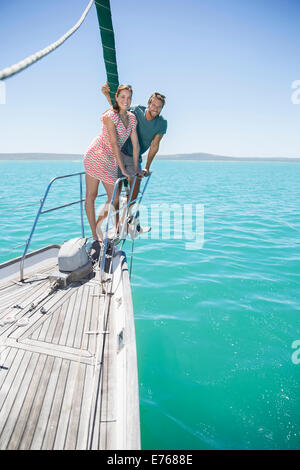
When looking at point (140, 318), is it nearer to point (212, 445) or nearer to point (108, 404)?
point (212, 445)

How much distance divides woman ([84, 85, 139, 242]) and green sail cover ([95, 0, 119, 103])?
711 mm

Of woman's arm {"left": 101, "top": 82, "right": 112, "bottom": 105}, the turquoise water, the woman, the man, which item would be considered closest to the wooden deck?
the turquoise water

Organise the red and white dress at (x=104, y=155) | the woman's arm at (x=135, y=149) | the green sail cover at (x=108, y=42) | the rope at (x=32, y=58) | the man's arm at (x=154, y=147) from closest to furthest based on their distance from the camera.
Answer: the rope at (x=32, y=58), the green sail cover at (x=108, y=42), the red and white dress at (x=104, y=155), the woman's arm at (x=135, y=149), the man's arm at (x=154, y=147)

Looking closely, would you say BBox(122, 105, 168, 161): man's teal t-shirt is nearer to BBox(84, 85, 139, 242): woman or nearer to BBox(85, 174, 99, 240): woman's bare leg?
BBox(84, 85, 139, 242): woman

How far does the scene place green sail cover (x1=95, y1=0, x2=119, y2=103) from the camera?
3.47m

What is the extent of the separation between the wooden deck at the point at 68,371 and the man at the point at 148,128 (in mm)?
2112

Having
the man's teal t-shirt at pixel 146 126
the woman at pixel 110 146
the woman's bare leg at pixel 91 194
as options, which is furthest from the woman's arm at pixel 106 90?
the woman's bare leg at pixel 91 194

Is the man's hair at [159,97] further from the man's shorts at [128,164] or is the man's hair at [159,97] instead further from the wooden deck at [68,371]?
the wooden deck at [68,371]

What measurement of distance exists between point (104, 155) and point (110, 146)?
0.55 feet

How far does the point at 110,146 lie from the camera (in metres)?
3.79

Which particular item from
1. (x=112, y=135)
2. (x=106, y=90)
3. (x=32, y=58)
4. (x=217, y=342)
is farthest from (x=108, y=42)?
(x=217, y=342)

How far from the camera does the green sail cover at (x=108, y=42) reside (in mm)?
3475

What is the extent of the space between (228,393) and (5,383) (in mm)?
2652

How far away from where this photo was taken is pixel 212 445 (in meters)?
2.79
